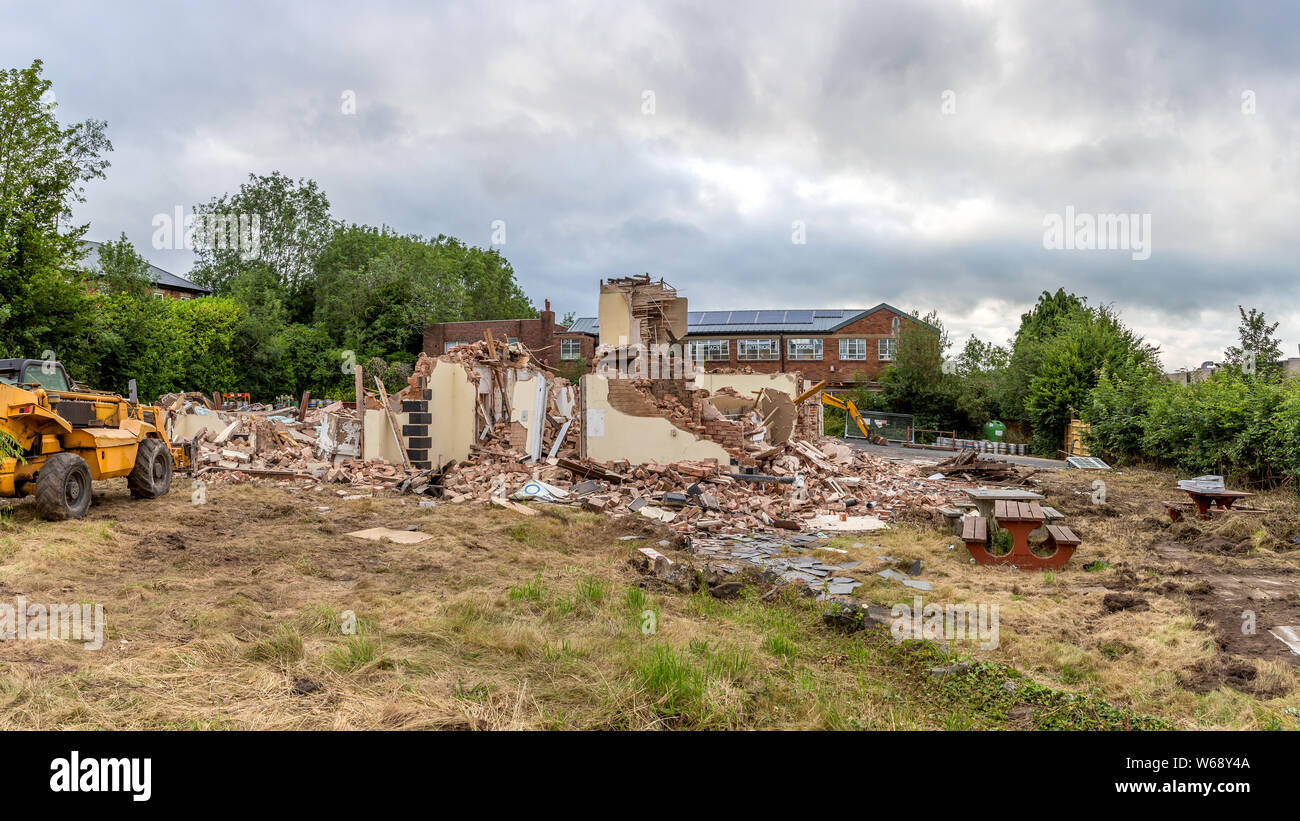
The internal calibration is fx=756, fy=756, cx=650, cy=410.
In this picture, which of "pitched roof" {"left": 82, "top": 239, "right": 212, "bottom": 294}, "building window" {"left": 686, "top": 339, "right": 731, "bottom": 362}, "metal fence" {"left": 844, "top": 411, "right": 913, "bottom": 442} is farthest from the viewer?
"building window" {"left": 686, "top": 339, "right": 731, "bottom": 362}

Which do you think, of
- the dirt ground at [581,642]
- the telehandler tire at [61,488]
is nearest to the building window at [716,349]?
the dirt ground at [581,642]

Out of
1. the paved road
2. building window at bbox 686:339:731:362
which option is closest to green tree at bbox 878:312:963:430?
the paved road

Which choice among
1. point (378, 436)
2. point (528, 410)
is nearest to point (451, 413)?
point (378, 436)

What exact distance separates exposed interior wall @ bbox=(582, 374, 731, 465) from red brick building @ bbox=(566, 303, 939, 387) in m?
31.8

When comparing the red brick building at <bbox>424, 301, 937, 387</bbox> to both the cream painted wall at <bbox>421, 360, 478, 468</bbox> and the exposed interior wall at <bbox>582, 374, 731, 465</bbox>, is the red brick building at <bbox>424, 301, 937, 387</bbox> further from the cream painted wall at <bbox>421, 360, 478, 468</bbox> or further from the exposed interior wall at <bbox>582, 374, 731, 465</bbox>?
the exposed interior wall at <bbox>582, 374, 731, 465</bbox>

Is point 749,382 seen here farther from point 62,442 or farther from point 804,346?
point 804,346

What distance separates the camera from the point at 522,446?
17.4 m

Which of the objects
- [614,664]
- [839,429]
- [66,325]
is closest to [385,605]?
[614,664]

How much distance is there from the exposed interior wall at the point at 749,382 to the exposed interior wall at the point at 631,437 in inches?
298

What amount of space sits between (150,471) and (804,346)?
141 ft

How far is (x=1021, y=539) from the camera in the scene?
945 cm

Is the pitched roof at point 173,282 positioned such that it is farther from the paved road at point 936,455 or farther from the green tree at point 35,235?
the paved road at point 936,455

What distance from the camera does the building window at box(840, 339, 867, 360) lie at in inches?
1980
